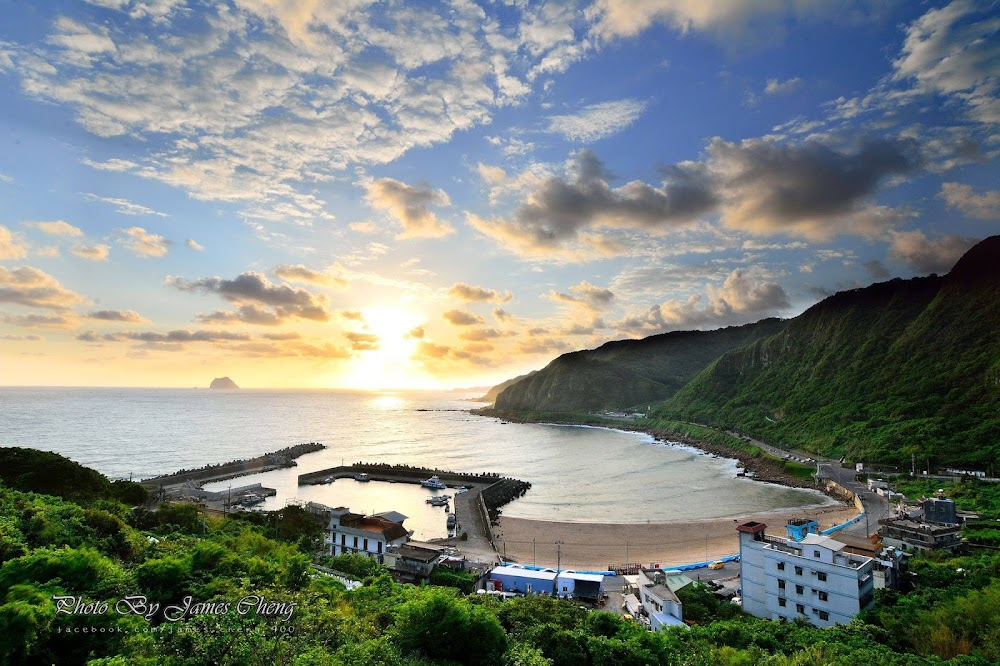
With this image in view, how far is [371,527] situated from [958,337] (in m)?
115

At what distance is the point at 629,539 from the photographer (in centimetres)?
4788

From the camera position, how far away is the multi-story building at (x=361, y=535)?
39.6 meters

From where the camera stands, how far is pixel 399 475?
8300 cm

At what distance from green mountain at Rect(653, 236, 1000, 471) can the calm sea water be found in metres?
21.0

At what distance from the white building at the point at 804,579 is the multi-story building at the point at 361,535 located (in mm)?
26145

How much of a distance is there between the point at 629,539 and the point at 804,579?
22.4 metres

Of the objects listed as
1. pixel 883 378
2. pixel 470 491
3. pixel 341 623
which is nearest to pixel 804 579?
pixel 341 623

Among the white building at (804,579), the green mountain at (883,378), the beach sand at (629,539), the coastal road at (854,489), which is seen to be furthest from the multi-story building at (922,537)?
the green mountain at (883,378)

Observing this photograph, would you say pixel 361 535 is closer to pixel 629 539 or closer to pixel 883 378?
pixel 629 539

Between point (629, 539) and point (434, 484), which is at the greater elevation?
point (629, 539)

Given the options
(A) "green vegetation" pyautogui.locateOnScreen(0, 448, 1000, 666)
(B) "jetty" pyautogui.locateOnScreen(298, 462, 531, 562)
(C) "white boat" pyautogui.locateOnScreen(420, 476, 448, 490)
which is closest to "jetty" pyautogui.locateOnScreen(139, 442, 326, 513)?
(B) "jetty" pyautogui.locateOnScreen(298, 462, 531, 562)

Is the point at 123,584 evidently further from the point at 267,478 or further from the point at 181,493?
the point at 267,478

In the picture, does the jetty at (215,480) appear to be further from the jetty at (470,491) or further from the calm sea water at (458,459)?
the jetty at (470,491)

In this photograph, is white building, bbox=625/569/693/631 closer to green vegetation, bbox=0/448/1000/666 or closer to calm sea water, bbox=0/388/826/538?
green vegetation, bbox=0/448/1000/666
